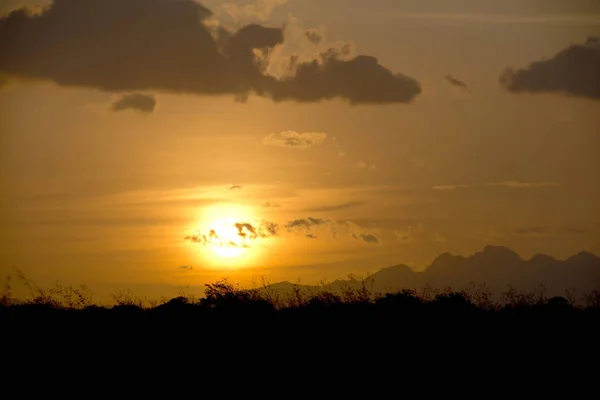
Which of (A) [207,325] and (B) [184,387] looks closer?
(B) [184,387]

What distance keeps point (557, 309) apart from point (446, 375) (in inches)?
191

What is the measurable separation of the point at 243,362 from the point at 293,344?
151cm

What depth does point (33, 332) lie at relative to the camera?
25.9m

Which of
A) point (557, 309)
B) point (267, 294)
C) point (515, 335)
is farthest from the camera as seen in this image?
point (267, 294)

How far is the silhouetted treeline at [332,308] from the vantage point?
85.9 ft

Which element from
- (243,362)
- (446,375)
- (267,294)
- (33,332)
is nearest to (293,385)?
(243,362)

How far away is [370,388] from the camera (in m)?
22.6

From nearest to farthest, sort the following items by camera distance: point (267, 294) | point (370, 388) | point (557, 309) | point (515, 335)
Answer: point (370, 388) → point (515, 335) → point (557, 309) → point (267, 294)

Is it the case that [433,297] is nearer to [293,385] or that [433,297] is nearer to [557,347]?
[557,347]

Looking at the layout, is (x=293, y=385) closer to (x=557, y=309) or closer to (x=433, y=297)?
(x=433, y=297)

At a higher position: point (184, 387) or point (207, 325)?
point (207, 325)

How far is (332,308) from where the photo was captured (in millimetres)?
27531

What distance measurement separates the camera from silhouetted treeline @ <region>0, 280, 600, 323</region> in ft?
85.9

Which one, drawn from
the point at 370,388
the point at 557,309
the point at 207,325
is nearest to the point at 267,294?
the point at 207,325
